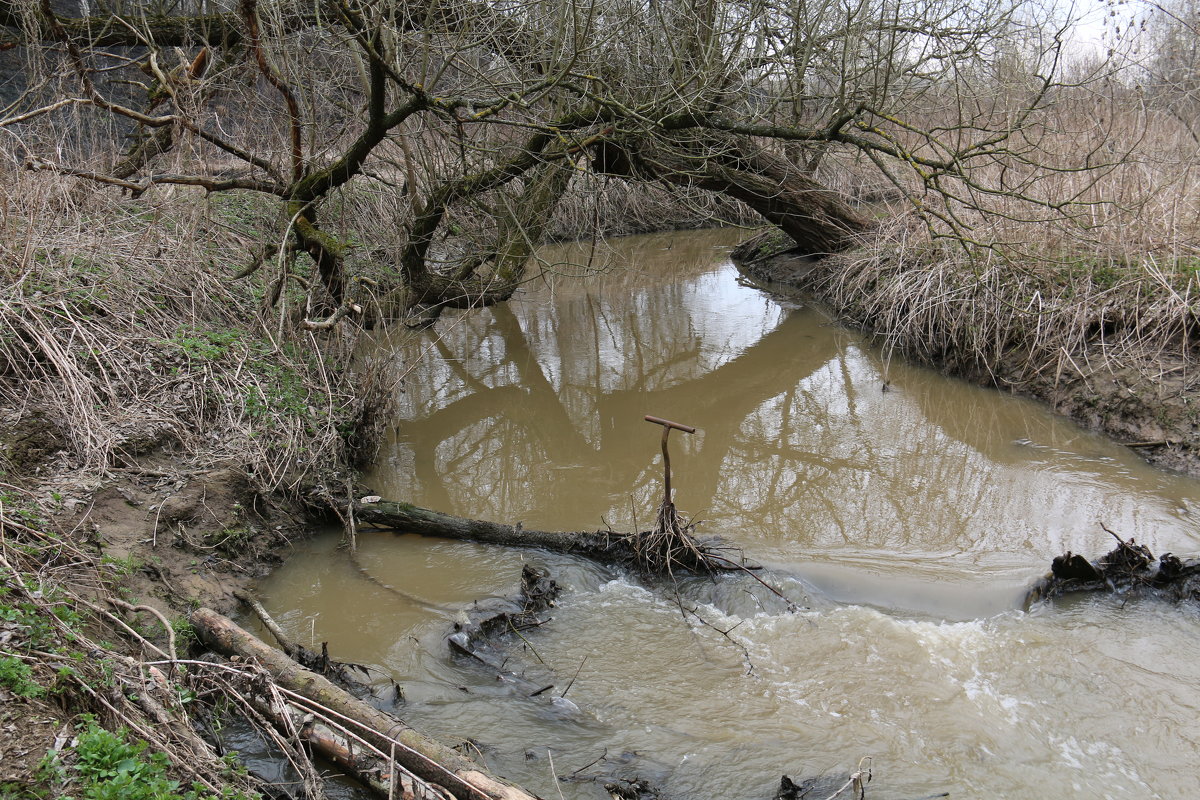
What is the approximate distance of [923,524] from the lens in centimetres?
523

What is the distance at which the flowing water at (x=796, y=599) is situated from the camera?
11.0 ft

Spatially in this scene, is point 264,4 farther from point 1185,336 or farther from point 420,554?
point 1185,336

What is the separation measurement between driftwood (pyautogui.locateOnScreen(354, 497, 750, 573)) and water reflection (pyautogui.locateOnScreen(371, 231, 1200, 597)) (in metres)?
0.41

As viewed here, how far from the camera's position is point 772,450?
6.54 meters

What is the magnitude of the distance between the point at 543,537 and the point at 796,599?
4.98ft

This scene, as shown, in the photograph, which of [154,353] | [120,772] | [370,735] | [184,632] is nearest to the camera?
[120,772]

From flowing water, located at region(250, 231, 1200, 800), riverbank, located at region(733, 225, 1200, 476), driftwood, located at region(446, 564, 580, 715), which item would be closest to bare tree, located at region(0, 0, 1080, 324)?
riverbank, located at region(733, 225, 1200, 476)

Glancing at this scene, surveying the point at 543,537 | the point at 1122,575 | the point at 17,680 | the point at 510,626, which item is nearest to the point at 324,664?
the point at 510,626

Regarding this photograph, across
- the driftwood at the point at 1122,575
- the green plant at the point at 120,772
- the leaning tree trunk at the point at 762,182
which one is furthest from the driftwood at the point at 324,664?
the leaning tree trunk at the point at 762,182

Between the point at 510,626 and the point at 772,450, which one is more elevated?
the point at 772,450

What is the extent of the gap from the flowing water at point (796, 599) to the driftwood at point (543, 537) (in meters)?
0.10

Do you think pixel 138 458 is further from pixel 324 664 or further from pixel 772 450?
pixel 772 450

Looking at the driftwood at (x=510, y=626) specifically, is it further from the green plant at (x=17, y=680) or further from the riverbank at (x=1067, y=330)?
the riverbank at (x=1067, y=330)

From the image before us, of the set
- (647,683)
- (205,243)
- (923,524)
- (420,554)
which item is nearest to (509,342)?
(205,243)
